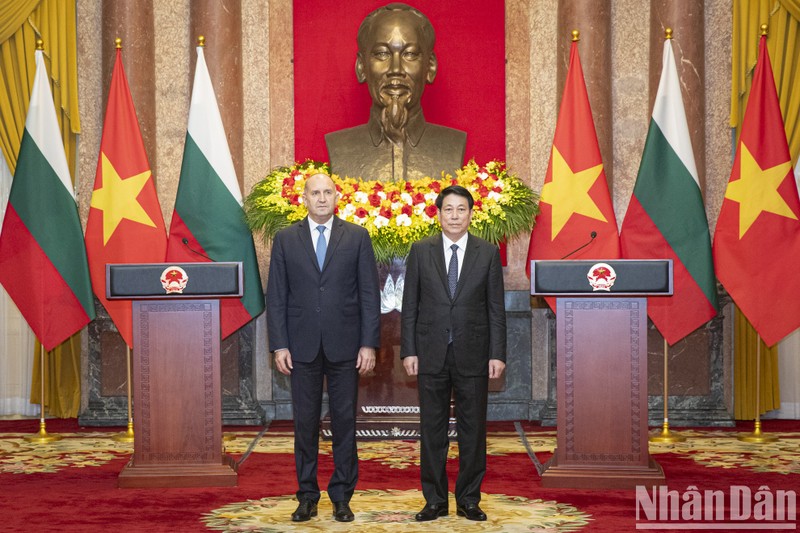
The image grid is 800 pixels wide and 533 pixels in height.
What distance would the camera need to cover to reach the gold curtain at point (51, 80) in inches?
Answer: 324

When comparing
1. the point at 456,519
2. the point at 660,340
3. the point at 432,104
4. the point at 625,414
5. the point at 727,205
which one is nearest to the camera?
the point at 456,519

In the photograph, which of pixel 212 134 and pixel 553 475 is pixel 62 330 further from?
pixel 553 475

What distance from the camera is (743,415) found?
318 inches

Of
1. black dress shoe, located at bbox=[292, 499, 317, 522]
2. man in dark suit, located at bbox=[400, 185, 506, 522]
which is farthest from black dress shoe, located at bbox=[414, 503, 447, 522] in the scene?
black dress shoe, located at bbox=[292, 499, 317, 522]

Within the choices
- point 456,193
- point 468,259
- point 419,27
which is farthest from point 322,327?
point 419,27

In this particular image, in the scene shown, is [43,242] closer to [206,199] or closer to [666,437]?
[206,199]

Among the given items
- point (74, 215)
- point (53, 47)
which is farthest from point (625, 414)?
point (53, 47)

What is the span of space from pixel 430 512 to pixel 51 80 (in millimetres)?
5560

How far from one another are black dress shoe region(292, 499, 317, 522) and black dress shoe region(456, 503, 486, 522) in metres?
0.70

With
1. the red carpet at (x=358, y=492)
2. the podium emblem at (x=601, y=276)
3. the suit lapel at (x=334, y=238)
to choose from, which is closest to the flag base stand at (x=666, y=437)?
the red carpet at (x=358, y=492)

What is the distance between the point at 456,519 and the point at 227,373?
3810mm

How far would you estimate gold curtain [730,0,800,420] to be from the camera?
7.91m

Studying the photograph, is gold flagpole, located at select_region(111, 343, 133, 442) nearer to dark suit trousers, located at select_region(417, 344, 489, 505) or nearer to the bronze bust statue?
the bronze bust statue

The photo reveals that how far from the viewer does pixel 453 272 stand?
470 centimetres
